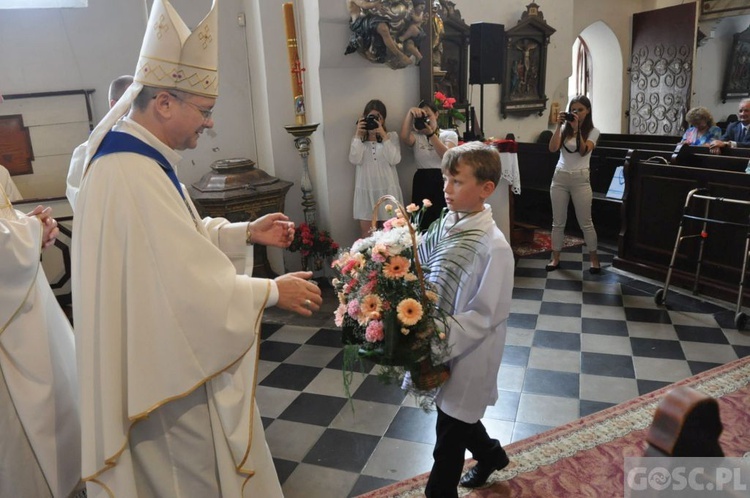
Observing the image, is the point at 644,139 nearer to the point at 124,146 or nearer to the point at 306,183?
the point at 306,183

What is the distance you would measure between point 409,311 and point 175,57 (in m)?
1.09

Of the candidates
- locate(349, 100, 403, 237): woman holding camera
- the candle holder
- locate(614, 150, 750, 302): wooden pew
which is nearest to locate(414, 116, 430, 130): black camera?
locate(349, 100, 403, 237): woman holding camera

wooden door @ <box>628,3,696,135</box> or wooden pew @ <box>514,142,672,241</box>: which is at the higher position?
wooden door @ <box>628,3,696,135</box>

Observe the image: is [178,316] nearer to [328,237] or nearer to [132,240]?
[132,240]

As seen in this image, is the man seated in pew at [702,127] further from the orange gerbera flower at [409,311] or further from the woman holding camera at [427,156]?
the orange gerbera flower at [409,311]

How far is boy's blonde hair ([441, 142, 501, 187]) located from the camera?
7.18ft

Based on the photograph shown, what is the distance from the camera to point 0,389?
2188mm

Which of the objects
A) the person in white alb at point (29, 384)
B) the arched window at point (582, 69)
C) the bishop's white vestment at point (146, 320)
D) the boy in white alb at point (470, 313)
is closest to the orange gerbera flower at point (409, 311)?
the boy in white alb at point (470, 313)

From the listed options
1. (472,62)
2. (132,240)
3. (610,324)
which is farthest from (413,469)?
(472,62)

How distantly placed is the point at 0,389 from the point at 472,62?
5.73m

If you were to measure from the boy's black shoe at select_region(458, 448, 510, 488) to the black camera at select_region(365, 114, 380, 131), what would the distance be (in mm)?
3235

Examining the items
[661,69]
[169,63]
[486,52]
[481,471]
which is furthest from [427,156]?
[661,69]

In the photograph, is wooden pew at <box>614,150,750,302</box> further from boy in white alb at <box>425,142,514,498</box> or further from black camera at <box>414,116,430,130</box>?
boy in white alb at <box>425,142,514,498</box>

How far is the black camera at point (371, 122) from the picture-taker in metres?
5.02
